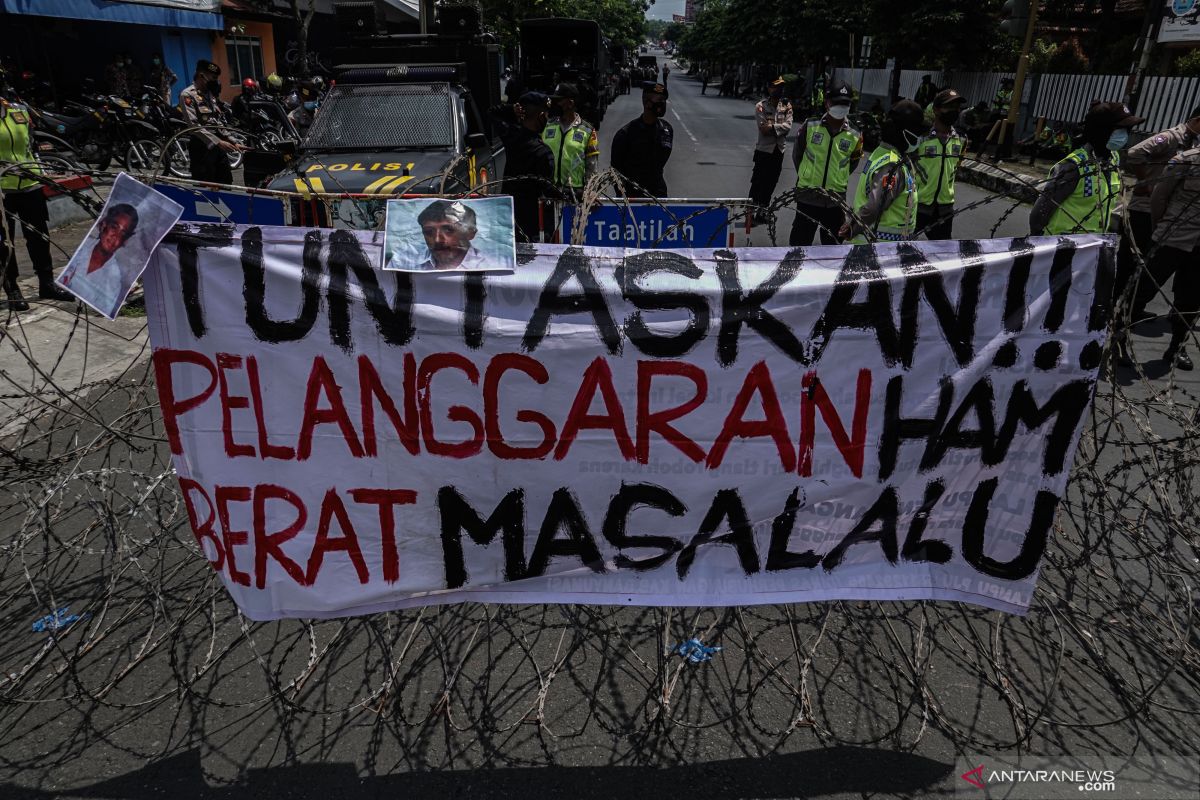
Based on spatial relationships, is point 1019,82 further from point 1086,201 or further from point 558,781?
point 558,781

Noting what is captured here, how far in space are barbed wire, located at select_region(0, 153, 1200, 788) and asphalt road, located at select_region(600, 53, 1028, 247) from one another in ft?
5.11

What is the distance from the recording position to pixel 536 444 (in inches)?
100

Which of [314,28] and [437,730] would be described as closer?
[437,730]

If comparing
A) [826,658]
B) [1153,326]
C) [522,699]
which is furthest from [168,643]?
[1153,326]

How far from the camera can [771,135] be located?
9195mm

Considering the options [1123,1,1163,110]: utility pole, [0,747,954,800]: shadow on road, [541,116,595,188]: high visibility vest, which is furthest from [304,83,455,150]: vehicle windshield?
[1123,1,1163,110]: utility pole

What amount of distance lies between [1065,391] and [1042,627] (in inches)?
47.9

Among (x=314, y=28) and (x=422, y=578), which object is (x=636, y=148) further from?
(x=314, y=28)

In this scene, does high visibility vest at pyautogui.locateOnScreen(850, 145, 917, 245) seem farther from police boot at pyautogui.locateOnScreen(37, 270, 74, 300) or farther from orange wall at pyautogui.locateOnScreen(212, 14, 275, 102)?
orange wall at pyautogui.locateOnScreen(212, 14, 275, 102)

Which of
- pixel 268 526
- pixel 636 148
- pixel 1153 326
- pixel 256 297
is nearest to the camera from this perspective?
pixel 256 297

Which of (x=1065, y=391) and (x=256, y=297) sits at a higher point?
(x=256, y=297)

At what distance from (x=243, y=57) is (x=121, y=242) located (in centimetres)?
2689

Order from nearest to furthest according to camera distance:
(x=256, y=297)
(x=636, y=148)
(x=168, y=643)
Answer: (x=256, y=297) → (x=168, y=643) → (x=636, y=148)

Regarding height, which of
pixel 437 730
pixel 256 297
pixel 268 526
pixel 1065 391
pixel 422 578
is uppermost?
pixel 256 297
